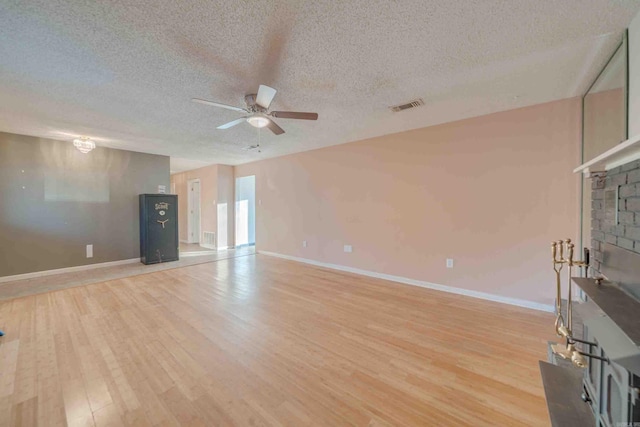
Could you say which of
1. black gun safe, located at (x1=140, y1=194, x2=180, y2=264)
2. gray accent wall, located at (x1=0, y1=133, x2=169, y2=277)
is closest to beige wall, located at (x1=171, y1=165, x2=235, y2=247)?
black gun safe, located at (x1=140, y1=194, x2=180, y2=264)

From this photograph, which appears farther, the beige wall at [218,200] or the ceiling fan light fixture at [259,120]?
→ the beige wall at [218,200]

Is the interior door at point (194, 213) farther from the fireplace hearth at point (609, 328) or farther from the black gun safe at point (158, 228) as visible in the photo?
the fireplace hearth at point (609, 328)

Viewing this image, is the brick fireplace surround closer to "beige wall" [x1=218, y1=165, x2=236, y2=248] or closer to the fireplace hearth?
the fireplace hearth

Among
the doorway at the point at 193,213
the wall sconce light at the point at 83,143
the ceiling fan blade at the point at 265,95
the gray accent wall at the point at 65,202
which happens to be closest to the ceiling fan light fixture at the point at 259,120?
the ceiling fan blade at the point at 265,95

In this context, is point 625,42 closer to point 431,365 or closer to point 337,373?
point 431,365

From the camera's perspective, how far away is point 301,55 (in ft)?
6.15

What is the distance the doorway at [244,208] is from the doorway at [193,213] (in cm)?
149

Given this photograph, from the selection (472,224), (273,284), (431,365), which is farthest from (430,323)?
(273,284)

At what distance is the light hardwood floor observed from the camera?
4.65 feet

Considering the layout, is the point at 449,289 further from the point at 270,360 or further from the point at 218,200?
the point at 218,200

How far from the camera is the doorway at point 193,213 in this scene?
7500 mm

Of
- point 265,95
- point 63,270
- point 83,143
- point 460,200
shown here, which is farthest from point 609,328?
point 63,270

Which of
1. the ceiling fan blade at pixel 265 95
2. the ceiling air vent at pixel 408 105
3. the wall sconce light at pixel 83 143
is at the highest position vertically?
the ceiling air vent at pixel 408 105

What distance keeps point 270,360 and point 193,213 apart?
22.6ft
